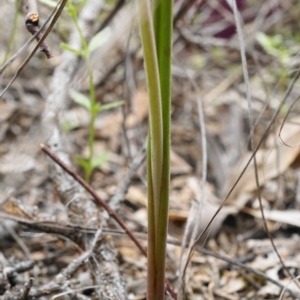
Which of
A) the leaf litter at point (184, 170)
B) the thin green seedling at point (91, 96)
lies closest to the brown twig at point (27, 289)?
the leaf litter at point (184, 170)

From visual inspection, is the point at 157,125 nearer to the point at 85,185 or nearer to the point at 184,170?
the point at 85,185

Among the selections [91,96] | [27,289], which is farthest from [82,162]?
[27,289]

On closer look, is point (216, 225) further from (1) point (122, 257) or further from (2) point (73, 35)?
(2) point (73, 35)

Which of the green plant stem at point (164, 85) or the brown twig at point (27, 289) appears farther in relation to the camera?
the brown twig at point (27, 289)

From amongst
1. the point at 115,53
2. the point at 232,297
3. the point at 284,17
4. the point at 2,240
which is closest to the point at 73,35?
the point at 115,53

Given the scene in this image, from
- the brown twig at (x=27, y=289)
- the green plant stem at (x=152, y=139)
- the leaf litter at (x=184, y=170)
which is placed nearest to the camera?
the green plant stem at (x=152, y=139)

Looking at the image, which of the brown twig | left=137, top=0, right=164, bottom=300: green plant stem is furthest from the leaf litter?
left=137, top=0, right=164, bottom=300: green plant stem

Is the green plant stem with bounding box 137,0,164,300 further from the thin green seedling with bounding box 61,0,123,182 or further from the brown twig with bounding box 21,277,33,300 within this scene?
the thin green seedling with bounding box 61,0,123,182

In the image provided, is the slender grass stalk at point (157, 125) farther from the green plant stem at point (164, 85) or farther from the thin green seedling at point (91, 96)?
the thin green seedling at point (91, 96)
